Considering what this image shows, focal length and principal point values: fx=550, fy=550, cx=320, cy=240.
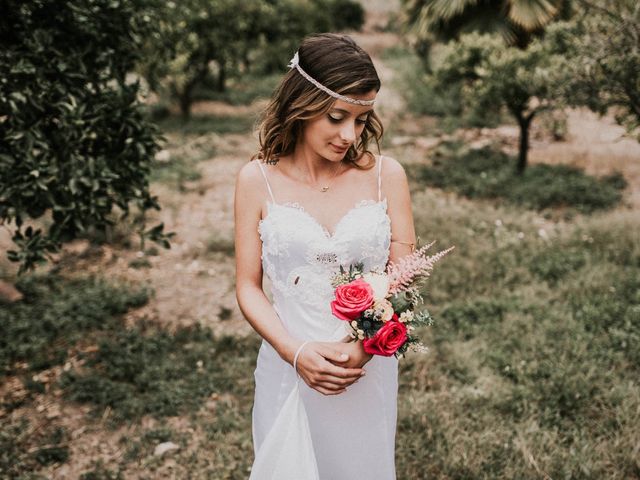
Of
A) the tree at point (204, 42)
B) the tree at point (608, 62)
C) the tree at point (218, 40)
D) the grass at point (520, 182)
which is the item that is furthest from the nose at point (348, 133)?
the tree at point (204, 42)

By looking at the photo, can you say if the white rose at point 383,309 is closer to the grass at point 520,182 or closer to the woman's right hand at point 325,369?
the woman's right hand at point 325,369

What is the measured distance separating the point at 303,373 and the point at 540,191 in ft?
24.4

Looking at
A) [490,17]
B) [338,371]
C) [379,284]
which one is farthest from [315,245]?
[490,17]

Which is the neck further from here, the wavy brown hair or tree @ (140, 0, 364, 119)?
tree @ (140, 0, 364, 119)

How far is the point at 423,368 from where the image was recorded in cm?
467

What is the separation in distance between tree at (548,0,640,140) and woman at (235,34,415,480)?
13.6ft

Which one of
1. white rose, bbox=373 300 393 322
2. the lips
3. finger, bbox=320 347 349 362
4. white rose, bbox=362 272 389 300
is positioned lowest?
finger, bbox=320 347 349 362

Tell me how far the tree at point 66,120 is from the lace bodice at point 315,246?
2241 millimetres

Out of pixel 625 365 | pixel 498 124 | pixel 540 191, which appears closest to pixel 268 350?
pixel 625 365

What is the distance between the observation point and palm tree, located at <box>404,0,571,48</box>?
10805mm

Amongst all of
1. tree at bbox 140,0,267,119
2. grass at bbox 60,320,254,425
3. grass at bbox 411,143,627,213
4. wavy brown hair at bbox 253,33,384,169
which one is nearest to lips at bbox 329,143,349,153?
wavy brown hair at bbox 253,33,384,169

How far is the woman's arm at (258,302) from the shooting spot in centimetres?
219

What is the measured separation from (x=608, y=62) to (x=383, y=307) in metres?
4.99

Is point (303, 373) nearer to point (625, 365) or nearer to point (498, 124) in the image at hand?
point (625, 365)
